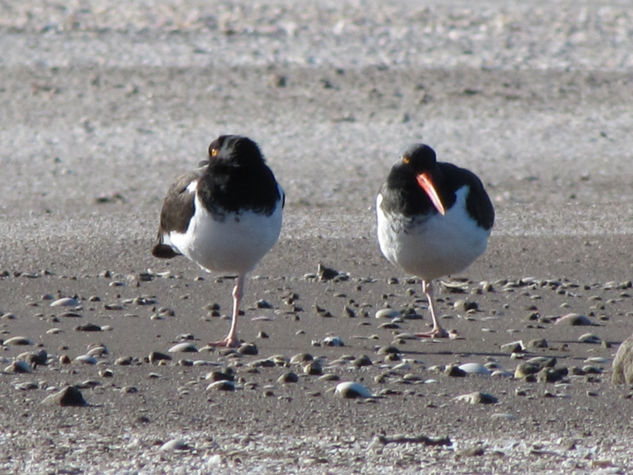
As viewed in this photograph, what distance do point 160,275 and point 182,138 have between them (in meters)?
5.17

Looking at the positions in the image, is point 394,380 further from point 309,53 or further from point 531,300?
point 309,53

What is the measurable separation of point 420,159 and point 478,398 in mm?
1618

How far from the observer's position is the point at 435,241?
6.65m

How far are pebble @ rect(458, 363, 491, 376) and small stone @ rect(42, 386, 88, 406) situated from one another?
1.64 m

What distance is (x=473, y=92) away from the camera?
14.6 meters

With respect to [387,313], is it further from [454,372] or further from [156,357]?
[156,357]

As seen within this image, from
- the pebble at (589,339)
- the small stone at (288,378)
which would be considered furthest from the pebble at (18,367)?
the pebble at (589,339)

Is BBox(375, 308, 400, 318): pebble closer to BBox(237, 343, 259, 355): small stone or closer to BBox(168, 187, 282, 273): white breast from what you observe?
BBox(168, 187, 282, 273): white breast

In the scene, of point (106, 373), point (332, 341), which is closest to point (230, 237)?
point (332, 341)

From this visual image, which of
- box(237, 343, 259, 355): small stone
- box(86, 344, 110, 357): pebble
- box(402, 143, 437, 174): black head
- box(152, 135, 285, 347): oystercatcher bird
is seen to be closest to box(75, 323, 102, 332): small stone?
box(86, 344, 110, 357): pebble

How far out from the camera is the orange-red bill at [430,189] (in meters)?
6.59

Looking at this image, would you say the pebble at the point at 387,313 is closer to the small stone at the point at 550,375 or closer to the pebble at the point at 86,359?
the small stone at the point at 550,375

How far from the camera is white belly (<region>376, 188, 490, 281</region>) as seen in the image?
262 inches

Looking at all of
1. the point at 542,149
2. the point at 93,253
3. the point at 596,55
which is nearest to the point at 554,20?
the point at 596,55
